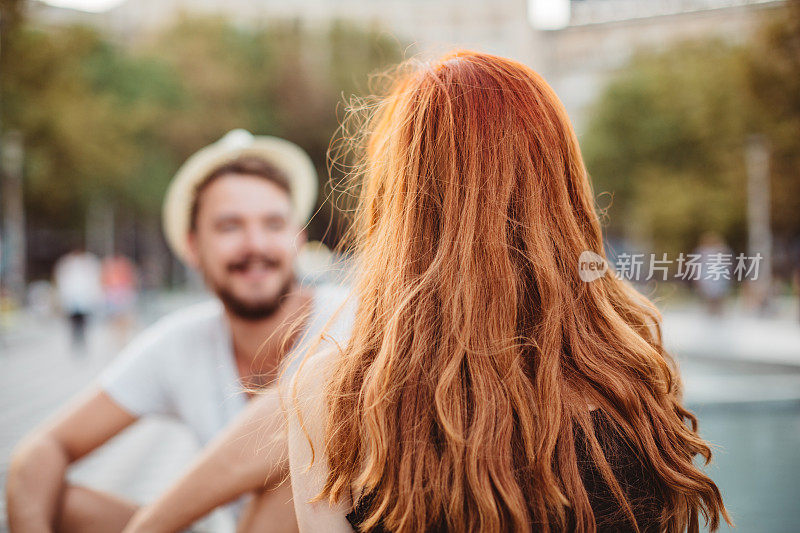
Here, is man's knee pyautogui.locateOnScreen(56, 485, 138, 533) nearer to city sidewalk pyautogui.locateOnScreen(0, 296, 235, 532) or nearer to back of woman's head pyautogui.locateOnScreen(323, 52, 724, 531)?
city sidewalk pyautogui.locateOnScreen(0, 296, 235, 532)

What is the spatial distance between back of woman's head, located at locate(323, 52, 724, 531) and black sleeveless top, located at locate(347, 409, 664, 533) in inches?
0.7

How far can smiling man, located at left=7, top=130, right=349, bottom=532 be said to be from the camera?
233 cm

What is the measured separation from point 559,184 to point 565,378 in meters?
0.34

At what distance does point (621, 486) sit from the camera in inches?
53.8

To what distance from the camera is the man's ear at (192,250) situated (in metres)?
2.93

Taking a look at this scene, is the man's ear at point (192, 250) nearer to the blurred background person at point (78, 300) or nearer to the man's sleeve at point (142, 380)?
the man's sleeve at point (142, 380)

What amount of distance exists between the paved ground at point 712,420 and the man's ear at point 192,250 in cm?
103

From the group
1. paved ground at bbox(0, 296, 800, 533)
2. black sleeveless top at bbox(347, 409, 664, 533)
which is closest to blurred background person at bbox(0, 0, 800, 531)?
paved ground at bbox(0, 296, 800, 533)

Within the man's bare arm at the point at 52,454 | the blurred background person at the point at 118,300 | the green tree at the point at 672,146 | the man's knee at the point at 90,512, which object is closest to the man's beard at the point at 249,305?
the man's bare arm at the point at 52,454

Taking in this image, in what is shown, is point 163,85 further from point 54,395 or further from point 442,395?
point 442,395

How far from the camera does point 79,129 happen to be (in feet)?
82.8

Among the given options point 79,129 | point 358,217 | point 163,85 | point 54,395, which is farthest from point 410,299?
point 163,85

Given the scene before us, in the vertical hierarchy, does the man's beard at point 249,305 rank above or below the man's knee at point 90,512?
above

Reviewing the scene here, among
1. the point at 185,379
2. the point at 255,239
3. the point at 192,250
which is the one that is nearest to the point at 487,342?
→ the point at 185,379
